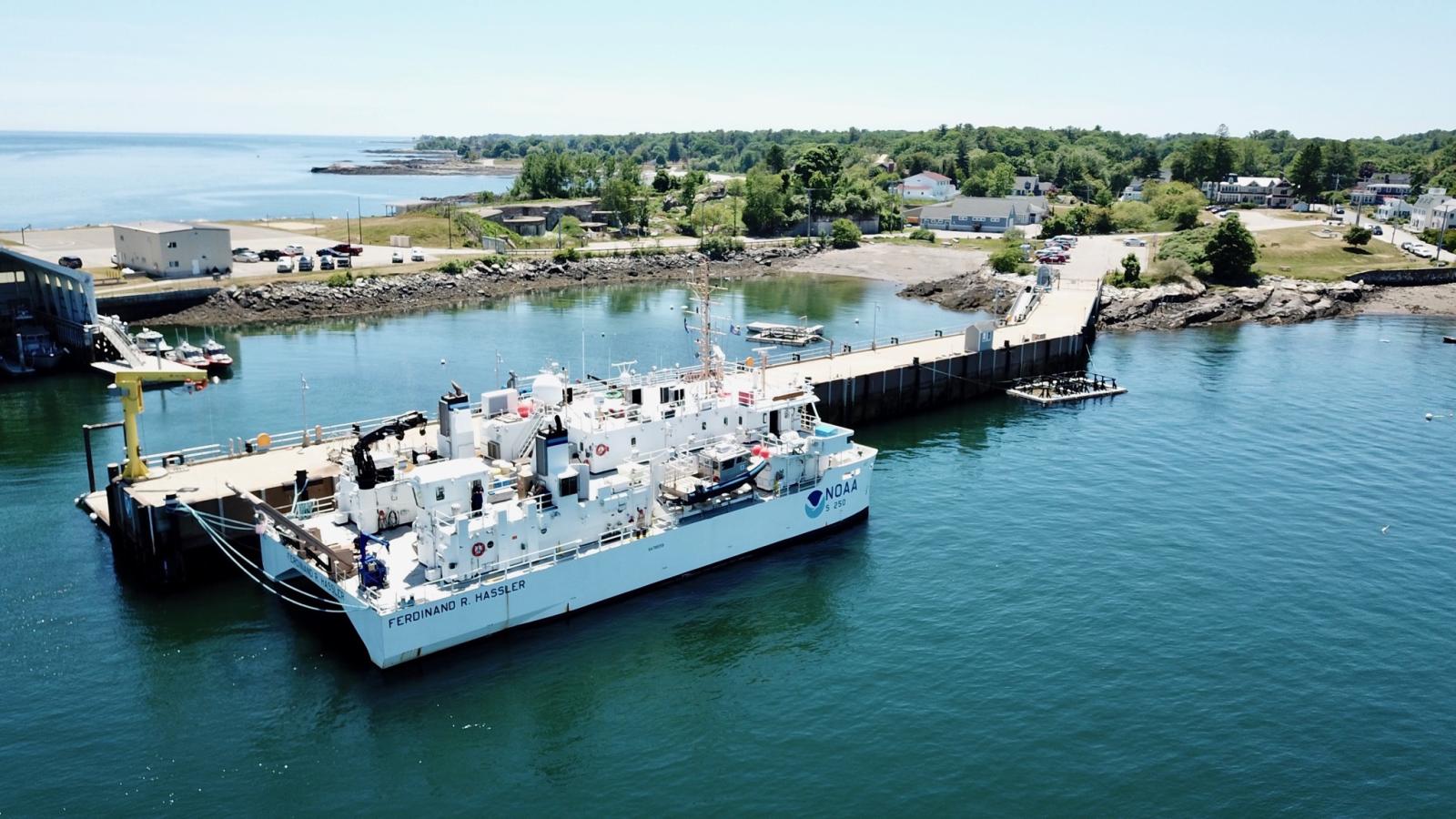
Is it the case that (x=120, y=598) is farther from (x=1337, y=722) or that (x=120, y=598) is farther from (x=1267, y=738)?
(x=1337, y=722)

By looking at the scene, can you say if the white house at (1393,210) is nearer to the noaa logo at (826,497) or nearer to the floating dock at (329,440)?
the floating dock at (329,440)

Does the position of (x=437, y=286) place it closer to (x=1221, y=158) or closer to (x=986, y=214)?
(x=986, y=214)

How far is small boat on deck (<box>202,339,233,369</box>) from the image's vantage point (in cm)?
7026

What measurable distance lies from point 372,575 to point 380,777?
6828 mm

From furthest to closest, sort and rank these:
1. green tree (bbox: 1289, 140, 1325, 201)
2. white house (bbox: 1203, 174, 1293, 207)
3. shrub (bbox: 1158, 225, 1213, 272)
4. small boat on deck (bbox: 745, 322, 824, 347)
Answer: white house (bbox: 1203, 174, 1293, 207), green tree (bbox: 1289, 140, 1325, 201), shrub (bbox: 1158, 225, 1213, 272), small boat on deck (bbox: 745, 322, 824, 347)

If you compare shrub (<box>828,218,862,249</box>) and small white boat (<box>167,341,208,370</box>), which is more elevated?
shrub (<box>828,218,862,249</box>)

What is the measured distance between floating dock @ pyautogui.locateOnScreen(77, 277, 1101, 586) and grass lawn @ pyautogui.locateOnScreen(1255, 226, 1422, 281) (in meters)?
42.4

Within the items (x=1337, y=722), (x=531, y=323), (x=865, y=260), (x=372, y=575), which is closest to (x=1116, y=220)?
(x=865, y=260)

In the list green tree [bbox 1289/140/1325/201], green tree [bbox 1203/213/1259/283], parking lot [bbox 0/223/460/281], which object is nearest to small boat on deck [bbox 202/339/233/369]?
parking lot [bbox 0/223/460/281]

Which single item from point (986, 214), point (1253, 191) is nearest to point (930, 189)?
point (986, 214)

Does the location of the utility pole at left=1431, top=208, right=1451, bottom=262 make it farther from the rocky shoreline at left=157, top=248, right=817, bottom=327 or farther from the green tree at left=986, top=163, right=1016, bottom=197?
the rocky shoreline at left=157, top=248, right=817, bottom=327

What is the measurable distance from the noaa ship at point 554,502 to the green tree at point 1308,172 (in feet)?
532

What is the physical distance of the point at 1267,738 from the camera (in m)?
30.2

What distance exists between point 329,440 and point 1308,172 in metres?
180
